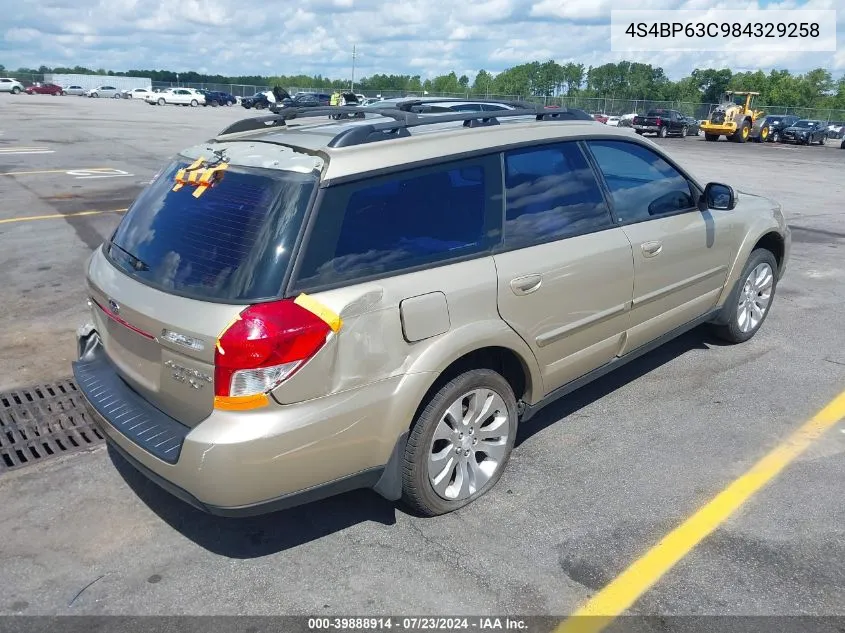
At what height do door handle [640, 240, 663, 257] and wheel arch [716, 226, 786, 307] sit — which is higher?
door handle [640, 240, 663, 257]

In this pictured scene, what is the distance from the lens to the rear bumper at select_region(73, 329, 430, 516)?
265 centimetres

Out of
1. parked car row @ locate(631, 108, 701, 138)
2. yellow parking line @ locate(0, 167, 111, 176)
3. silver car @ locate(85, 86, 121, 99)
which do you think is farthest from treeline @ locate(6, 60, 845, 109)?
yellow parking line @ locate(0, 167, 111, 176)

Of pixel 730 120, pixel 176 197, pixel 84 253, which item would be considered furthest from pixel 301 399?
pixel 730 120

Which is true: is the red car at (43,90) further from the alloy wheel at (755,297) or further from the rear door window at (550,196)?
the rear door window at (550,196)

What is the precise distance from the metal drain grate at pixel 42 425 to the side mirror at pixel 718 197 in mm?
4099

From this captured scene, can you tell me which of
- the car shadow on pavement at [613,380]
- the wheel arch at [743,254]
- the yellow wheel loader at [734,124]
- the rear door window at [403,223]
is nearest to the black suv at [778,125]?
the yellow wheel loader at [734,124]

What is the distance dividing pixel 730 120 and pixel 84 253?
36.1m

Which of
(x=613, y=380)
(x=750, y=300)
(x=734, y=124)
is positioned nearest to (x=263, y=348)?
(x=613, y=380)

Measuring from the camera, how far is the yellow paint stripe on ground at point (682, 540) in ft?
9.09

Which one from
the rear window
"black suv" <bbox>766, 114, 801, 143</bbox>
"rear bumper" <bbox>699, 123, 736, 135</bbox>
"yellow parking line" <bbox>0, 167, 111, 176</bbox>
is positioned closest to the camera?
the rear window

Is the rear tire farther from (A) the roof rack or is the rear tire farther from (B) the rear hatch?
(B) the rear hatch

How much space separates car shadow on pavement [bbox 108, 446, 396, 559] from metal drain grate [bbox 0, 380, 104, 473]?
657 mm

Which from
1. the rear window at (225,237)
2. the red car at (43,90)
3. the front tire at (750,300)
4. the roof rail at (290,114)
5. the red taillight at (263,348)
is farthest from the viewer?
the red car at (43,90)

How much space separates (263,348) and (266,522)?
1.12 m
